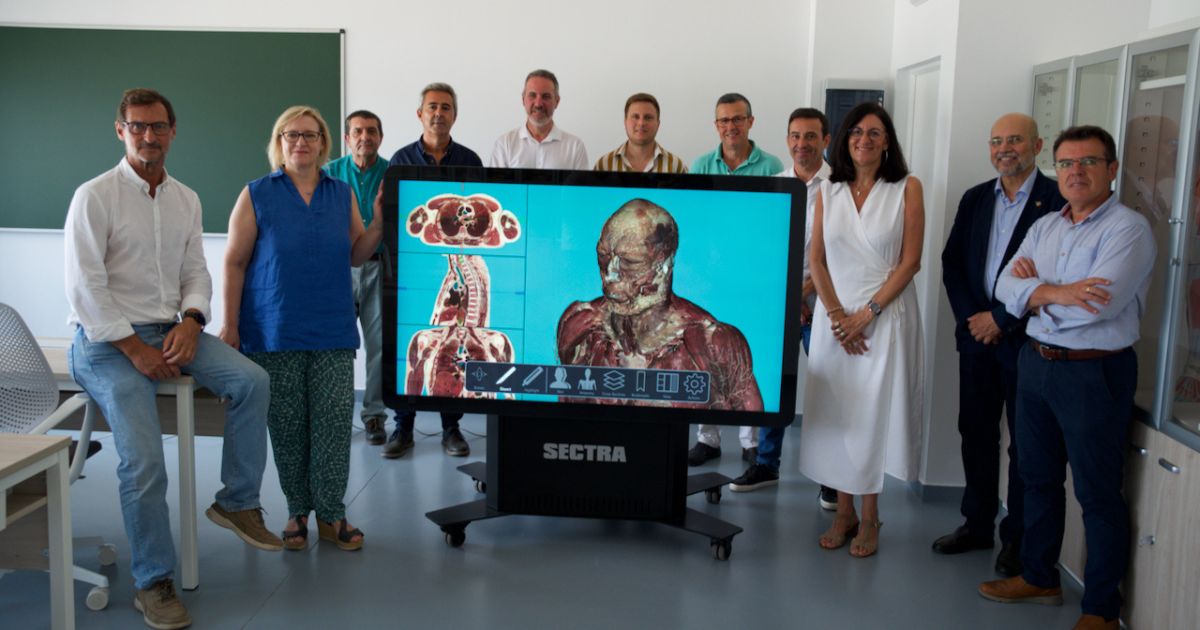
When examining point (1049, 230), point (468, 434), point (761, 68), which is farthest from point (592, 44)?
point (1049, 230)

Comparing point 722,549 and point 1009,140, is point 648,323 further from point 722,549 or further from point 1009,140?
point 1009,140

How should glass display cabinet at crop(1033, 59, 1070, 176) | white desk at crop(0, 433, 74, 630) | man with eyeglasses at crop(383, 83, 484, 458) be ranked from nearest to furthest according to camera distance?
white desk at crop(0, 433, 74, 630), glass display cabinet at crop(1033, 59, 1070, 176), man with eyeglasses at crop(383, 83, 484, 458)

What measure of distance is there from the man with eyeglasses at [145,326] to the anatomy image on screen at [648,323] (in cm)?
110

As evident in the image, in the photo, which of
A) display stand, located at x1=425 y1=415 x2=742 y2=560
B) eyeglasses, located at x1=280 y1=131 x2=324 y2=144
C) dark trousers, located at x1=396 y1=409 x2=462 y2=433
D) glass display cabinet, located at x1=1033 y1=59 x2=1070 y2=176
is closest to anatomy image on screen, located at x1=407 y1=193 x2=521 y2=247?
eyeglasses, located at x1=280 y1=131 x2=324 y2=144

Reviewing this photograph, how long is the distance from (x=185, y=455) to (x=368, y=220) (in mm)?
1905

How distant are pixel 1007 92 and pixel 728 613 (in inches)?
96.0

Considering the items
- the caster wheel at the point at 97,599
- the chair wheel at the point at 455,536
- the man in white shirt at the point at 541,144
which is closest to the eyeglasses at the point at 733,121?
the man in white shirt at the point at 541,144

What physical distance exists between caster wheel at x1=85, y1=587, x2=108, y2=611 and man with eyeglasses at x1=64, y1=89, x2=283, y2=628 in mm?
90

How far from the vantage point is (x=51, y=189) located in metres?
5.61

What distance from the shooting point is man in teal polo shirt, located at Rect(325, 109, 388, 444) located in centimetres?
461

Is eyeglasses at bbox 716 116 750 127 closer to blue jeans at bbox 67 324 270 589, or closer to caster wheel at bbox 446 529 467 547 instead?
caster wheel at bbox 446 529 467 547

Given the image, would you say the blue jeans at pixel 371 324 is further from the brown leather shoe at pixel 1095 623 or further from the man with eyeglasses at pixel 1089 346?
the brown leather shoe at pixel 1095 623

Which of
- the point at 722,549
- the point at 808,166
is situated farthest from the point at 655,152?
the point at 722,549

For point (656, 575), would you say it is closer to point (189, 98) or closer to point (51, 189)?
point (189, 98)
